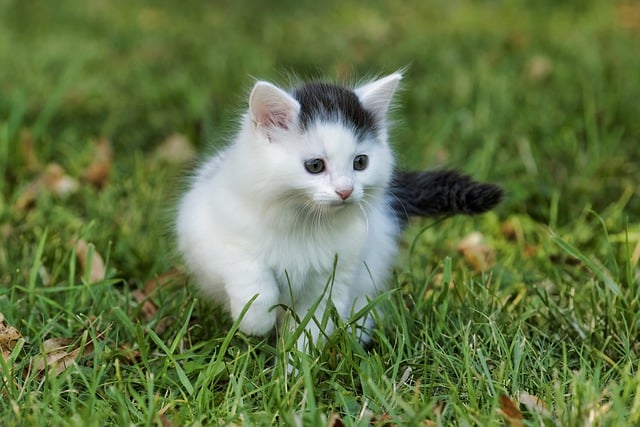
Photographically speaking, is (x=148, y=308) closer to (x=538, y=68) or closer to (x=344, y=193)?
(x=344, y=193)

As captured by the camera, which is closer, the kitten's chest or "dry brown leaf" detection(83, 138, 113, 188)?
the kitten's chest

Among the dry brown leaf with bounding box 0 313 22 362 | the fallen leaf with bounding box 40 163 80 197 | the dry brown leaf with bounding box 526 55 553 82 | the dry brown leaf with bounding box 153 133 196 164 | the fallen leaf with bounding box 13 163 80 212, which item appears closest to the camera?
the dry brown leaf with bounding box 0 313 22 362

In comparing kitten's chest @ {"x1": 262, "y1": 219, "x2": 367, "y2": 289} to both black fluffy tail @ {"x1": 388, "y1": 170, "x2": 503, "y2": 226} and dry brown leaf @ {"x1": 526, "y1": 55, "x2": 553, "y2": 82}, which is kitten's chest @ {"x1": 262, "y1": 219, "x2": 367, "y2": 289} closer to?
black fluffy tail @ {"x1": 388, "y1": 170, "x2": 503, "y2": 226}

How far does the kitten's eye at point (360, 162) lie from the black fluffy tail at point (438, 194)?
41 cm

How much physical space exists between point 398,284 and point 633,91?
105 inches

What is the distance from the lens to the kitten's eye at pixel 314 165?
2930 millimetres

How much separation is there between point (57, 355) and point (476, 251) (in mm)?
1879

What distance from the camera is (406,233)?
13.1 feet

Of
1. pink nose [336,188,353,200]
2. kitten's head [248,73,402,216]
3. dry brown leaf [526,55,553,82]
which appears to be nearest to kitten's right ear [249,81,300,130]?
kitten's head [248,73,402,216]

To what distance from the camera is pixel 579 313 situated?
340cm

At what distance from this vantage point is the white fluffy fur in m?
2.94

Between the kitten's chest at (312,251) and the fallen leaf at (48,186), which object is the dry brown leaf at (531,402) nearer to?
the kitten's chest at (312,251)

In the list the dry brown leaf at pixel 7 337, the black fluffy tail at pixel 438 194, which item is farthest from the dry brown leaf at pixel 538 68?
the dry brown leaf at pixel 7 337

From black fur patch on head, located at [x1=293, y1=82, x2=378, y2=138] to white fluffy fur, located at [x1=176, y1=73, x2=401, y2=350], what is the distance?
0.03 m
